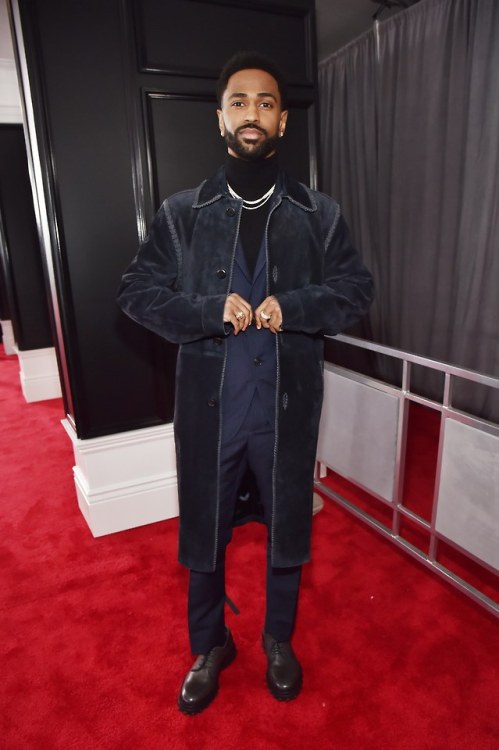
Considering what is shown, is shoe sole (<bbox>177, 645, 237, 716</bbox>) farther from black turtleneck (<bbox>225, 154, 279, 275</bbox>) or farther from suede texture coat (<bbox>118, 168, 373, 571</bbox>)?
black turtleneck (<bbox>225, 154, 279, 275</bbox>)

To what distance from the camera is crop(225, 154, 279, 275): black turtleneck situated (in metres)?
1.39

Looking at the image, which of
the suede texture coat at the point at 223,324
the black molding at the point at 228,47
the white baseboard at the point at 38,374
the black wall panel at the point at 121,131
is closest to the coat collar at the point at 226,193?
the suede texture coat at the point at 223,324

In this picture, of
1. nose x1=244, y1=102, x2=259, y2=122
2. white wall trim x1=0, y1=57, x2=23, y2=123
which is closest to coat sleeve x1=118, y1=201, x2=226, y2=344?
nose x1=244, y1=102, x2=259, y2=122

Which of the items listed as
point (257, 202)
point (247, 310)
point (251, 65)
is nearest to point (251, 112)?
point (251, 65)

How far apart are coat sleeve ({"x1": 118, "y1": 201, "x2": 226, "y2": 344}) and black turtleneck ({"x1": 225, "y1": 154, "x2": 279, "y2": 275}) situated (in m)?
0.18

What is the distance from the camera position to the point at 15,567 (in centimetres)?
230

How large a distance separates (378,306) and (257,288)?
322 centimetres

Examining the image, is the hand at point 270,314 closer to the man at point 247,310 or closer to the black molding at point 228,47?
the man at point 247,310

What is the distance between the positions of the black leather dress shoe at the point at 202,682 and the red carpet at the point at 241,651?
33 mm

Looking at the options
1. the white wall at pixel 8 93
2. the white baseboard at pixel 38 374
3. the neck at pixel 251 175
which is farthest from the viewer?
the white baseboard at pixel 38 374

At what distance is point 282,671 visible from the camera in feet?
5.28

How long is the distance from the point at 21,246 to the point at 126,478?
2744 millimetres

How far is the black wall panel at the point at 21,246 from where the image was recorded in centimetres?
424

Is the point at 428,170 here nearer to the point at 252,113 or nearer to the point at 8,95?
the point at 252,113
